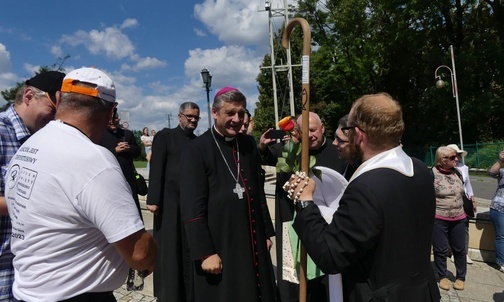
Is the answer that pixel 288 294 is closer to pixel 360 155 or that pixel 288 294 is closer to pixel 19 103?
pixel 360 155

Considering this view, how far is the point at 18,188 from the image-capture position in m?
1.48

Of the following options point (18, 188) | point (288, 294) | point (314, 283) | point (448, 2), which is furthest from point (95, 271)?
point (448, 2)

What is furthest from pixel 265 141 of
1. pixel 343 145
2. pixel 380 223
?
pixel 380 223

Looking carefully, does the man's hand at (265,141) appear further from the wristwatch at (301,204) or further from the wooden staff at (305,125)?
the wristwatch at (301,204)

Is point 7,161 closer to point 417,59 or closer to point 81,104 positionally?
point 81,104

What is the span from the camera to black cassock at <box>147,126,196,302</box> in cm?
369

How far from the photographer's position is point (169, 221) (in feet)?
13.0

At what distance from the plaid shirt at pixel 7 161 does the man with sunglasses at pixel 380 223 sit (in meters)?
1.70

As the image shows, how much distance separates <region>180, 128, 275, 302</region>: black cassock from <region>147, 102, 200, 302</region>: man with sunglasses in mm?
898

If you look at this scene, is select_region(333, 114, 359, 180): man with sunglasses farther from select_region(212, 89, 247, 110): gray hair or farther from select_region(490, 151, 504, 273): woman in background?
select_region(490, 151, 504, 273): woman in background

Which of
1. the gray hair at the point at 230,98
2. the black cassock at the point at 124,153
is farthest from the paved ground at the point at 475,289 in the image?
the gray hair at the point at 230,98

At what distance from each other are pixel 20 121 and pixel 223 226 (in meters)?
1.50

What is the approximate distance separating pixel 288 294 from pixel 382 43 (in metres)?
24.1

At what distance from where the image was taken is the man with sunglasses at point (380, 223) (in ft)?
5.32
